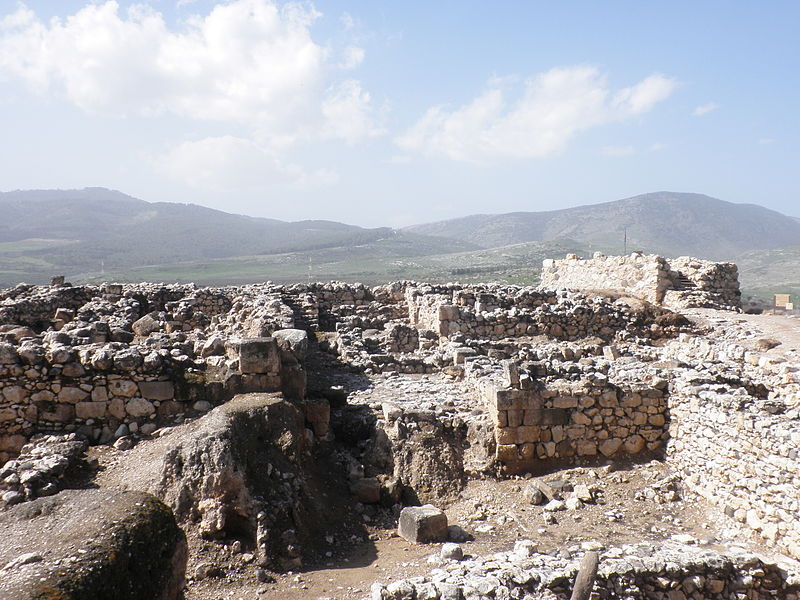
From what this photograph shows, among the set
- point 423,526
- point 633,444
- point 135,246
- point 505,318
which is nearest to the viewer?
point 423,526

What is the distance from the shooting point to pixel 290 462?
710 centimetres

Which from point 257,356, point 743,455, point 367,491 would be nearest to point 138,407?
point 257,356

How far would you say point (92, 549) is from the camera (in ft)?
12.7

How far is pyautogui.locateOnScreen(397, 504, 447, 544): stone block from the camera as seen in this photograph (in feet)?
22.3

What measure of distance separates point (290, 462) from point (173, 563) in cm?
269

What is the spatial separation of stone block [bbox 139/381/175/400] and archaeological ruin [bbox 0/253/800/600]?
1.1 inches

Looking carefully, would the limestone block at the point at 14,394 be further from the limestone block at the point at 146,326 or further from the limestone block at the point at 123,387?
the limestone block at the point at 146,326

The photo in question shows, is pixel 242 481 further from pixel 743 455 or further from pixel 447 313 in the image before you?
pixel 447 313

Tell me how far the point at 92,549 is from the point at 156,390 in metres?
3.86

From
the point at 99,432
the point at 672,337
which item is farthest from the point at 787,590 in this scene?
the point at 672,337

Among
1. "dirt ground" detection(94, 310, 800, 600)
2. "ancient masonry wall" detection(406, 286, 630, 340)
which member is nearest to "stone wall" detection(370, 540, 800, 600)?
"dirt ground" detection(94, 310, 800, 600)

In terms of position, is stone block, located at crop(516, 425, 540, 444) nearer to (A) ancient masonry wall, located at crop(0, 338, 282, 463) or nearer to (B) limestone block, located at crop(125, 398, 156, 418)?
(A) ancient masonry wall, located at crop(0, 338, 282, 463)

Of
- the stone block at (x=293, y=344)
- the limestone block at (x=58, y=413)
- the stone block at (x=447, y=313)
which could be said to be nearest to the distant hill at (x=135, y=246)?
the stone block at (x=447, y=313)

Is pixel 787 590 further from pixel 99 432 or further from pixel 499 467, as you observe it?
pixel 99 432
